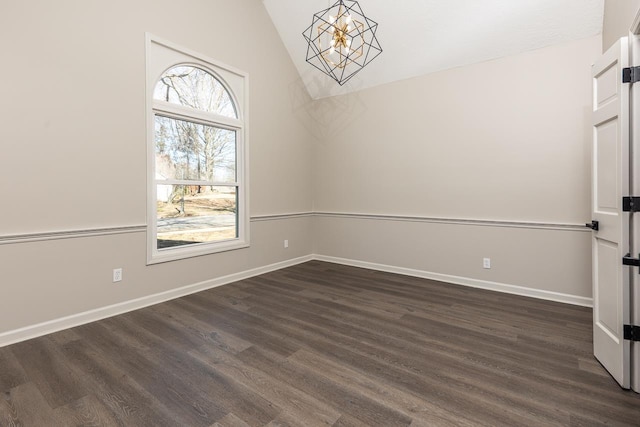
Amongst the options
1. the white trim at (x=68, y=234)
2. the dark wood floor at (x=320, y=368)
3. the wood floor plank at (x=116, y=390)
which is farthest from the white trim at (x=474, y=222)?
the wood floor plank at (x=116, y=390)

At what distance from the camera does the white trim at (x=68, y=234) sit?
95.8 inches

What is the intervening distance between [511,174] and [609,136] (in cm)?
162

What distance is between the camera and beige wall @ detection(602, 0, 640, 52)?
2.05 m

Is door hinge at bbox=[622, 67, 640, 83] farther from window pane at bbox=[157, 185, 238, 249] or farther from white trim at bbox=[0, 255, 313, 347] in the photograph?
white trim at bbox=[0, 255, 313, 347]

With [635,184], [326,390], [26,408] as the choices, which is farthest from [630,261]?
[26,408]

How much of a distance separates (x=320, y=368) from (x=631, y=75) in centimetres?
249

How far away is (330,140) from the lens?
5090 mm

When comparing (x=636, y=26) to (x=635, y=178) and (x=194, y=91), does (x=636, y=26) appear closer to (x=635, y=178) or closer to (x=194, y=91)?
(x=635, y=178)

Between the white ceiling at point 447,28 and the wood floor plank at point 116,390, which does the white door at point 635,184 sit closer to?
the white ceiling at point 447,28

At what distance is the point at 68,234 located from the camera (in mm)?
2697

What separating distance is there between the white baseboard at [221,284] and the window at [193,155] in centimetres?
38

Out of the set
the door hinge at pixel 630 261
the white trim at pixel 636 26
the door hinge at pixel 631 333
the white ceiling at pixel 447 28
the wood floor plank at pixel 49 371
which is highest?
the white ceiling at pixel 447 28

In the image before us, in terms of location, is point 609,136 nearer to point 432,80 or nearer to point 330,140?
point 432,80

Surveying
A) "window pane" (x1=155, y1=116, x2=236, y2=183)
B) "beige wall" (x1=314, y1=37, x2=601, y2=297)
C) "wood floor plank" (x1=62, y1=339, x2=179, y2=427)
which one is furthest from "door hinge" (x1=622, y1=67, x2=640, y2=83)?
"window pane" (x1=155, y1=116, x2=236, y2=183)
